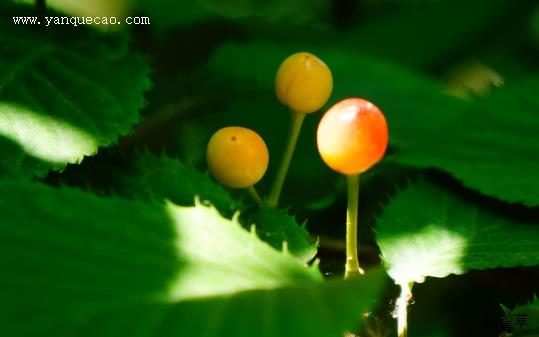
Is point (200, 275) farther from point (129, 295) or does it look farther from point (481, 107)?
point (481, 107)

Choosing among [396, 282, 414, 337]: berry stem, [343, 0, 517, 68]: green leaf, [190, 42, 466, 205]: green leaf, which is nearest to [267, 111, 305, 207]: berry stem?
[396, 282, 414, 337]: berry stem

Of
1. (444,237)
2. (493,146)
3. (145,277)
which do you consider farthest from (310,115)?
(145,277)

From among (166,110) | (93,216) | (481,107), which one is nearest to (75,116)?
(93,216)

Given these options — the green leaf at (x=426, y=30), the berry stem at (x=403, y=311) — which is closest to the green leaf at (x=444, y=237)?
the berry stem at (x=403, y=311)

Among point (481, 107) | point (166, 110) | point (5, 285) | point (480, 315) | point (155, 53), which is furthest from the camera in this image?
point (155, 53)

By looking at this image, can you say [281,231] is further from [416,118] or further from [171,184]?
[416,118]

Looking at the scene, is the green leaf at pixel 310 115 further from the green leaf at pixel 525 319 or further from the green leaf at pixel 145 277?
the green leaf at pixel 145 277

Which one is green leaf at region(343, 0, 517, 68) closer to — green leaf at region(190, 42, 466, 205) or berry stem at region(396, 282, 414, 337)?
green leaf at region(190, 42, 466, 205)
